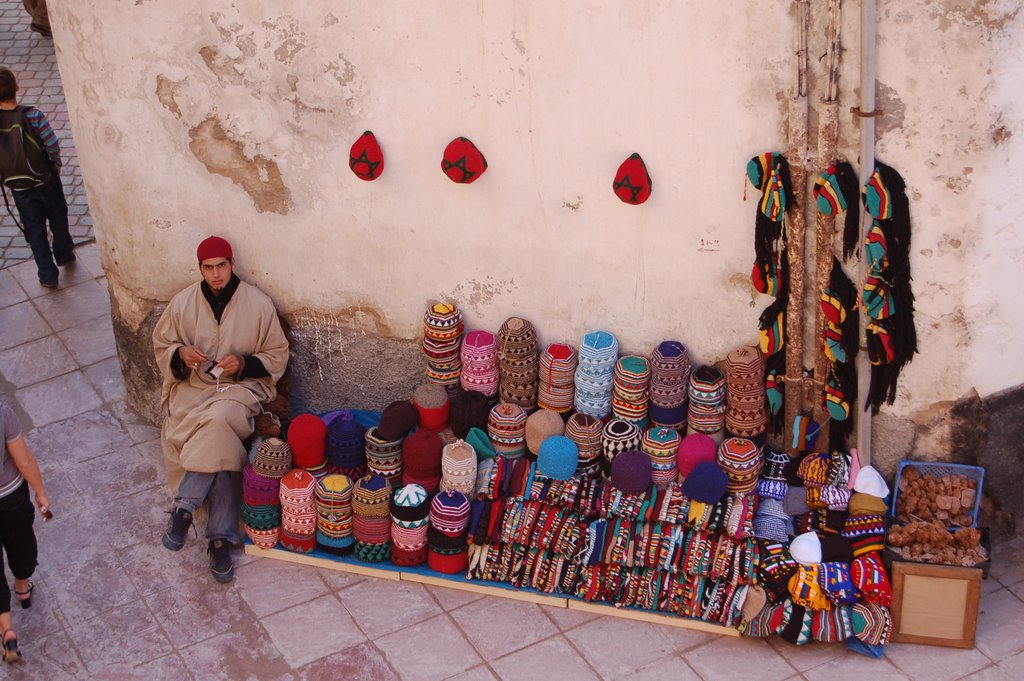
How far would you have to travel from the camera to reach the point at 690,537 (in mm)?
5070

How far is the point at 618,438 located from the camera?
5.32 metres

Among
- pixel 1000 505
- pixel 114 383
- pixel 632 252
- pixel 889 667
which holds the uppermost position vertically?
pixel 632 252

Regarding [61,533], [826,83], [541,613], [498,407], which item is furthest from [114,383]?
[826,83]

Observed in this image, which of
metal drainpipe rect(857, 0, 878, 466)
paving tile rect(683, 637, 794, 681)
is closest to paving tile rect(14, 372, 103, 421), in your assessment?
paving tile rect(683, 637, 794, 681)

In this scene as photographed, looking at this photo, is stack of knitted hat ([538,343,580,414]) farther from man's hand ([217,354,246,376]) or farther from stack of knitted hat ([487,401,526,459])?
man's hand ([217,354,246,376])

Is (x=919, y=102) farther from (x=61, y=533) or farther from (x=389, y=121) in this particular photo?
(x=61, y=533)

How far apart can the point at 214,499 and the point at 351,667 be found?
1082 millimetres

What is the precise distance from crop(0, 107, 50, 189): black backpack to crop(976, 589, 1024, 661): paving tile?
5727mm

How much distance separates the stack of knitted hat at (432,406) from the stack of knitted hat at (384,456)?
0.55 feet

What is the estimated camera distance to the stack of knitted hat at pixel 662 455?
207 inches

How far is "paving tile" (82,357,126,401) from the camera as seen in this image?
674 cm

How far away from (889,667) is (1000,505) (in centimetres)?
97

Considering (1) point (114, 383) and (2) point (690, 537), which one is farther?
(1) point (114, 383)

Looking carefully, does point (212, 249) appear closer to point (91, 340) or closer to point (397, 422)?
point (397, 422)
